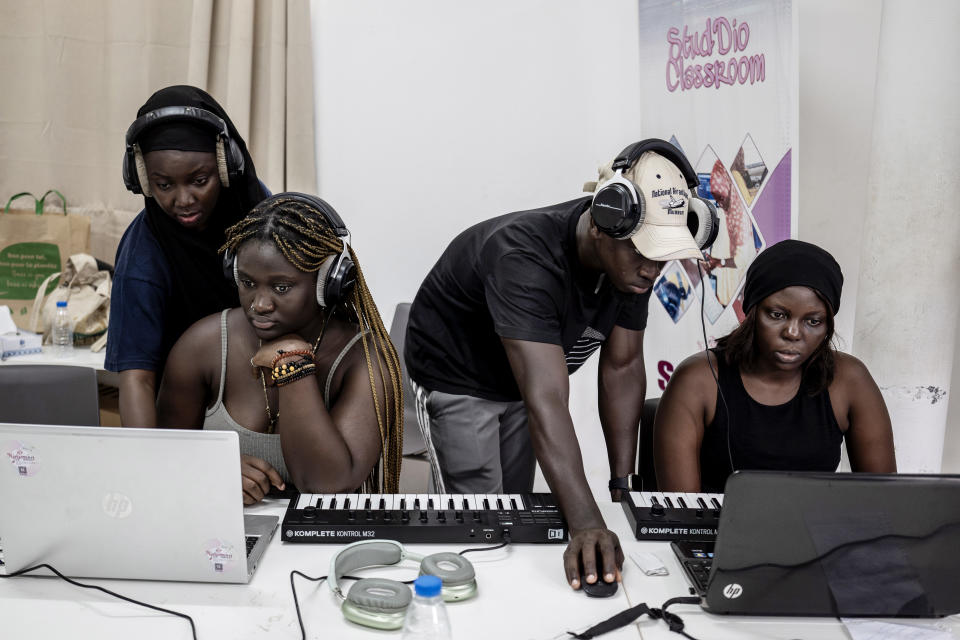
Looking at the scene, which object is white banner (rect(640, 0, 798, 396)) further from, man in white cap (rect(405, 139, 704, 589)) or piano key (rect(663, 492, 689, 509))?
piano key (rect(663, 492, 689, 509))

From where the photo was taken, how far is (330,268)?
66.1 inches

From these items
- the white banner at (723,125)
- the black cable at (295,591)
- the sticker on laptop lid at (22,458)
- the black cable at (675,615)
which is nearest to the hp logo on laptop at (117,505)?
the sticker on laptop lid at (22,458)

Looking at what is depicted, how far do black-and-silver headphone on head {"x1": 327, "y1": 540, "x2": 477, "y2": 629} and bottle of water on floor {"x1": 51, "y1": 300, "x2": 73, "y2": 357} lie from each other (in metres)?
2.29

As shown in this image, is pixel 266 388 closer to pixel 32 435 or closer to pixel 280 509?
pixel 280 509

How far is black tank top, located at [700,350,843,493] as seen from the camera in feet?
6.05

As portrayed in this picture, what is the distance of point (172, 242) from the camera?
188cm

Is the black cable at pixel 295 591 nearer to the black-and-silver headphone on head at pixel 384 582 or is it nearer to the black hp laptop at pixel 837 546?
the black-and-silver headphone on head at pixel 384 582

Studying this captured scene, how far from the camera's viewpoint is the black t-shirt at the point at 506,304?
162 cm

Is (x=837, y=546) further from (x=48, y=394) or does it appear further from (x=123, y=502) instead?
(x=48, y=394)

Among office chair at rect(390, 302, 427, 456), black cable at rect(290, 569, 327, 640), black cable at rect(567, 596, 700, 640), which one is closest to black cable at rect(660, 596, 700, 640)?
black cable at rect(567, 596, 700, 640)

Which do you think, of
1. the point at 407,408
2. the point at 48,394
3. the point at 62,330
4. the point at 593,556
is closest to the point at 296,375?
the point at 593,556

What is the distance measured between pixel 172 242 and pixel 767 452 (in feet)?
4.72

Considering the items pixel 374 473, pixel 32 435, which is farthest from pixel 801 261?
pixel 32 435

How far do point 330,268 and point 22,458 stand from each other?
26.6 inches
